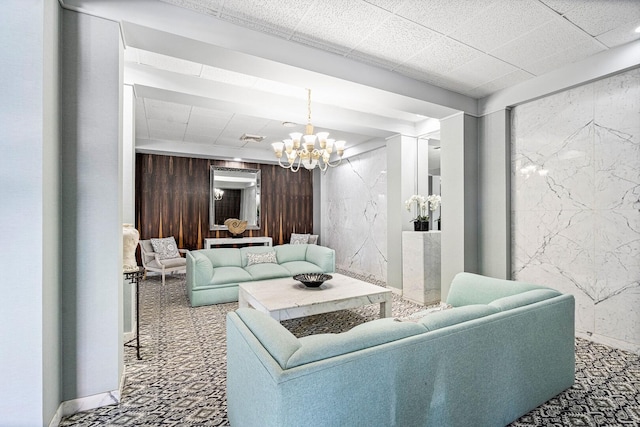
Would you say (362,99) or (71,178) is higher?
(362,99)

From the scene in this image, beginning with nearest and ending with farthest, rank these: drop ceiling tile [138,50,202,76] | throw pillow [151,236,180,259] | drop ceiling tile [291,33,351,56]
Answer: drop ceiling tile [291,33,351,56] < drop ceiling tile [138,50,202,76] < throw pillow [151,236,180,259]

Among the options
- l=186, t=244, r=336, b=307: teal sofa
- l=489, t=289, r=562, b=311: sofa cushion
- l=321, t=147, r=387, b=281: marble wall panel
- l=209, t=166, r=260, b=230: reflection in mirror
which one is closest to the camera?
l=489, t=289, r=562, b=311: sofa cushion

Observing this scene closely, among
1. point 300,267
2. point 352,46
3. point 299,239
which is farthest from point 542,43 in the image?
point 299,239

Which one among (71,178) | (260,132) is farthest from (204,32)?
(260,132)

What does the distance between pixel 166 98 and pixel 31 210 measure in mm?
2513

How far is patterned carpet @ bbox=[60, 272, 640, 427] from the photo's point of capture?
6.67ft

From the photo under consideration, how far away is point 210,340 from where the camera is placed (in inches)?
130

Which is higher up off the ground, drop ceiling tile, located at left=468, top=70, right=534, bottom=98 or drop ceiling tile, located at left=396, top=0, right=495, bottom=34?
drop ceiling tile, located at left=396, top=0, right=495, bottom=34

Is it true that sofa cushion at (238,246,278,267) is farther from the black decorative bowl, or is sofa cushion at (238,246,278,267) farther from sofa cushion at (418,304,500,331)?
sofa cushion at (418,304,500,331)

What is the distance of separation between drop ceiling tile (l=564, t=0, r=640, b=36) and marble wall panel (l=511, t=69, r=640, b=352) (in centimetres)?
70

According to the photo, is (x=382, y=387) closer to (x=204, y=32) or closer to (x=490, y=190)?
(x=204, y=32)

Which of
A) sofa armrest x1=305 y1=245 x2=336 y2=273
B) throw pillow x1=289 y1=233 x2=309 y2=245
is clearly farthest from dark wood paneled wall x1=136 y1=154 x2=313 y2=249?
sofa armrest x1=305 y1=245 x2=336 y2=273

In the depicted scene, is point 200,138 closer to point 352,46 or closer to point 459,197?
point 352,46

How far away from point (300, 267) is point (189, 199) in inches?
138
